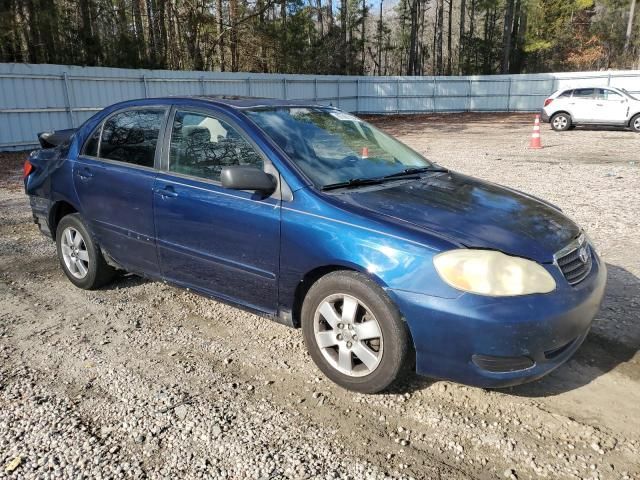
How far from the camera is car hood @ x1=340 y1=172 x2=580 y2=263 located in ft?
9.18

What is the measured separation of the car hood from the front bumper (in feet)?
0.97

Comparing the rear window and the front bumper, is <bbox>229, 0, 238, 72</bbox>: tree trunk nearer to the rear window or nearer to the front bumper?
the rear window

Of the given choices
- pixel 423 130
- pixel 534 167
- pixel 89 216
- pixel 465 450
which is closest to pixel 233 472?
pixel 465 450

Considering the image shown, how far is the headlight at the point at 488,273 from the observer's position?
2584 mm

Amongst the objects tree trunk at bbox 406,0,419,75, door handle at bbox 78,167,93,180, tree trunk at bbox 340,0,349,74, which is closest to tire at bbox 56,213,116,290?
door handle at bbox 78,167,93,180

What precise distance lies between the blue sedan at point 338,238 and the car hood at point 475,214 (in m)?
0.01

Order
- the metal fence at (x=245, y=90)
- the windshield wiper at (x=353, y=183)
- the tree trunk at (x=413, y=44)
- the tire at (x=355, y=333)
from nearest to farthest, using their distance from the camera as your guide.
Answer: the tire at (x=355, y=333)
the windshield wiper at (x=353, y=183)
the metal fence at (x=245, y=90)
the tree trunk at (x=413, y=44)

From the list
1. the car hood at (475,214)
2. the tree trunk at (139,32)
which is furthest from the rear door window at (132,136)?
the tree trunk at (139,32)

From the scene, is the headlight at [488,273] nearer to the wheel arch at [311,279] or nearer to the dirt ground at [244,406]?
the wheel arch at [311,279]

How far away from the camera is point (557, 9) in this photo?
43969 millimetres

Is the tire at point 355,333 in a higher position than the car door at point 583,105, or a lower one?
lower

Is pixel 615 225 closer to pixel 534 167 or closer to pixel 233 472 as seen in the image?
pixel 534 167

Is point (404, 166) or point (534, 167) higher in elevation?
point (404, 166)

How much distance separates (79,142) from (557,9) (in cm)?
4928
